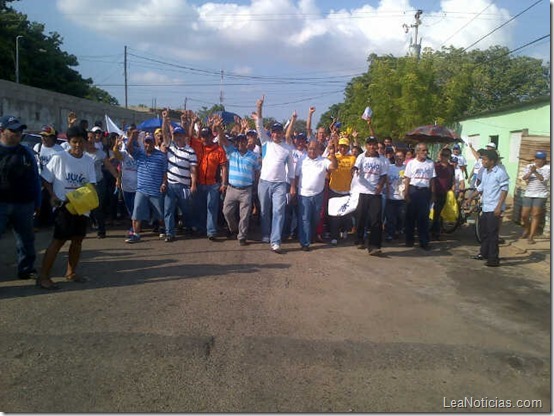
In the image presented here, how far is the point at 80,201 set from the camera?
539cm

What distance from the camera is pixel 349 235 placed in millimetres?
9828

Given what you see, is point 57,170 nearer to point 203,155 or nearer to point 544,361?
point 203,155

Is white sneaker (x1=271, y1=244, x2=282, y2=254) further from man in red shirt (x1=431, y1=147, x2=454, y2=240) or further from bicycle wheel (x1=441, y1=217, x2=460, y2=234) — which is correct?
bicycle wheel (x1=441, y1=217, x2=460, y2=234)

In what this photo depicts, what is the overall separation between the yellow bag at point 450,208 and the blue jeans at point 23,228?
26.0ft

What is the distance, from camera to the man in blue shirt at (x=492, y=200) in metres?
7.67

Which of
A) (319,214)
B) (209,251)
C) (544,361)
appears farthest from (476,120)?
(544,361)

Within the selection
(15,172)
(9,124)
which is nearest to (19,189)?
(15,172)

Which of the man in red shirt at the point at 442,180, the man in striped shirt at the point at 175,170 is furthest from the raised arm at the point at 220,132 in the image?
the man in red shirt at the point at 442,180

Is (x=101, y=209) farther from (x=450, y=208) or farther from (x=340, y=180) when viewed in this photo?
(x=450, y=208)

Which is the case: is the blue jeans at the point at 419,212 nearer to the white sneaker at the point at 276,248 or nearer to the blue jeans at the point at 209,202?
the white sneaker at the point at 276,248

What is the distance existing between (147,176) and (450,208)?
20.9 feet

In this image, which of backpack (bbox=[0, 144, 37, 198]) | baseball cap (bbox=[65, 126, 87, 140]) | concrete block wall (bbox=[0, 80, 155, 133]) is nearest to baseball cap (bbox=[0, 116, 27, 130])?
backpack (bbox=[0, 144, 37, 198])

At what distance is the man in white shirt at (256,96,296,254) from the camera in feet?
25.9

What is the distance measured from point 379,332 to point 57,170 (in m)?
4.31
